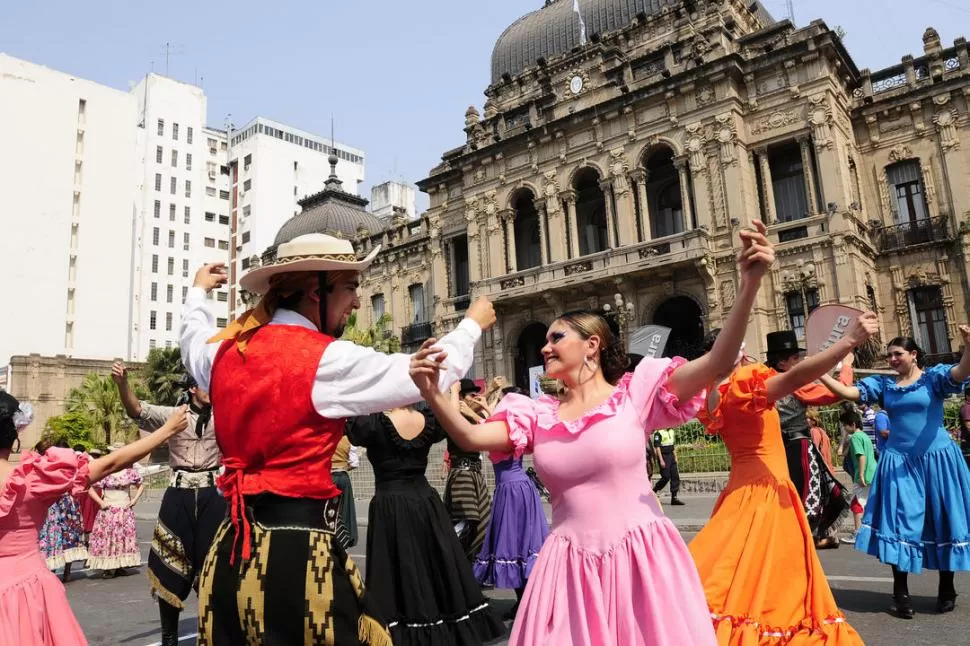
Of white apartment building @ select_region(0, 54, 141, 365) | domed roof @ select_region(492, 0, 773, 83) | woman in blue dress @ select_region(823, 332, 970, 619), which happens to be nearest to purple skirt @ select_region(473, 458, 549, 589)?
woman in blue dress @ select_region(823, 332, 970, 619)

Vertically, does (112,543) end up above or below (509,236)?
below

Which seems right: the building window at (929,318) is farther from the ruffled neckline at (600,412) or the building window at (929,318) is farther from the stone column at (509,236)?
the ruffled neckline at (600,412)

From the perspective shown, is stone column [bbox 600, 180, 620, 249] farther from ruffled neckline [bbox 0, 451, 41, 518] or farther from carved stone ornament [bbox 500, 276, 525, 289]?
ruffled neckline [bbox 0, 451, 41, 518]

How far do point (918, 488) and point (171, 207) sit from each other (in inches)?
2832

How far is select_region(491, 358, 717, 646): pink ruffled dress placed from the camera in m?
2.81

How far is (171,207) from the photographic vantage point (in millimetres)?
68375

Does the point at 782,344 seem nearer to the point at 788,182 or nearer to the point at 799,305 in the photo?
the point at 799,305

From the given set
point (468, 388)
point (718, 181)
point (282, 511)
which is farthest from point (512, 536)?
point (718, 181)

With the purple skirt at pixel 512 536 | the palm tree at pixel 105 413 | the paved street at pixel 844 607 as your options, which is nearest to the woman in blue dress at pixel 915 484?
the paved street at pixel 844 607

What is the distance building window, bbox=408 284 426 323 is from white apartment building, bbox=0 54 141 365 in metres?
33.0

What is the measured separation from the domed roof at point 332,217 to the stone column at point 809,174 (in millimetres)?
25079

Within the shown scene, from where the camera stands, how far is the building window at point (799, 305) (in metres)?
23.1

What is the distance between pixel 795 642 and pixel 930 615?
2220mm

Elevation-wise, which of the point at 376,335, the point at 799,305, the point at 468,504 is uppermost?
the point at 376,335
